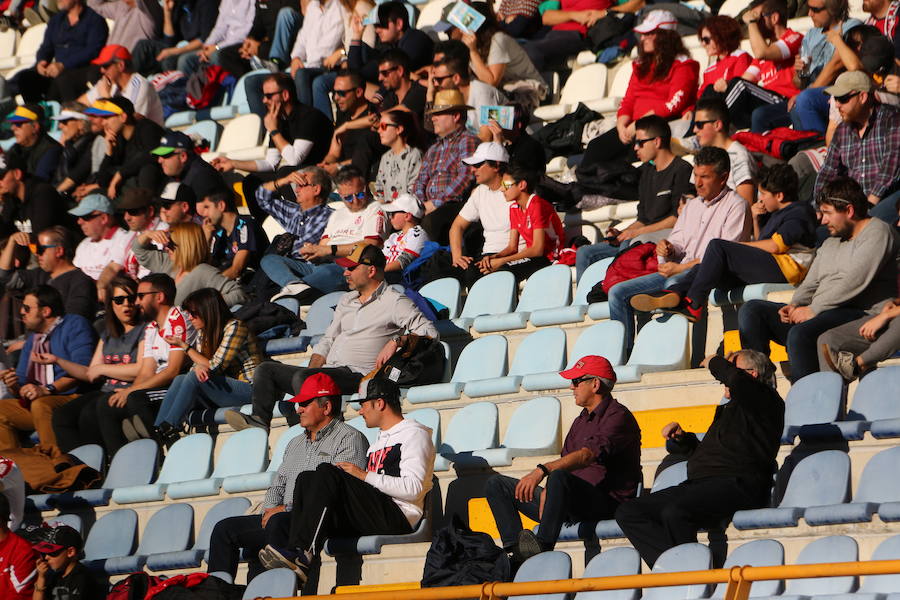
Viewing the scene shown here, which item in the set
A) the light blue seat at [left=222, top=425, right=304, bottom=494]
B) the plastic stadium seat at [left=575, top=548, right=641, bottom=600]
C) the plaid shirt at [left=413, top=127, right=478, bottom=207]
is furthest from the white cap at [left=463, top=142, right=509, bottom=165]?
the plastic stadium seat at [left=575, top=548, right=641, bottom=600]

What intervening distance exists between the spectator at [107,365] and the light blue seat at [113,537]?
0.74 meters

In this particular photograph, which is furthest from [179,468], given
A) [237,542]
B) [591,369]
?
[591,369]

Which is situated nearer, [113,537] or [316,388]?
[316,388]

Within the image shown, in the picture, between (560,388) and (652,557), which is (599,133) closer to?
(560,388)

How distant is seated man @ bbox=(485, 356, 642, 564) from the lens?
5625mm

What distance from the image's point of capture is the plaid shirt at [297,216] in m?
9.10

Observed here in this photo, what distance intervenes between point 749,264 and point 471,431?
1.42 meters

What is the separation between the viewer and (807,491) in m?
5.41

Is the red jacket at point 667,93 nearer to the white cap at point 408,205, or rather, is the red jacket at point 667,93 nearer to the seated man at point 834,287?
the white cap at point 408,205

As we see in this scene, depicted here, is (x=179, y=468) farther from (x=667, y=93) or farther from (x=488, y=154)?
(x=667, y=93)

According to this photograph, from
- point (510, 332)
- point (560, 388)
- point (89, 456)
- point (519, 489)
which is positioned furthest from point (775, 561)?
point (89, 456)

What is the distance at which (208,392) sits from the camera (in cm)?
779

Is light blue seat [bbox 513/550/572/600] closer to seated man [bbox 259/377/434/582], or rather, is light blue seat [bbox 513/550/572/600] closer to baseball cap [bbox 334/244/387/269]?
seated man [bbox 259/377/434/582]

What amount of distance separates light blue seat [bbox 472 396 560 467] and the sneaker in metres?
0.87
